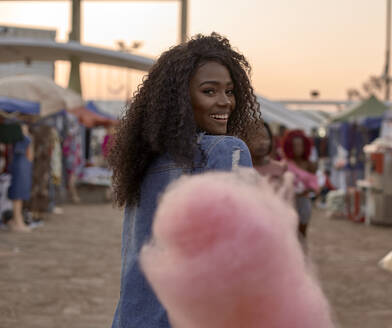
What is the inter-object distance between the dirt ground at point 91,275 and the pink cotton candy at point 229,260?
3831 mm

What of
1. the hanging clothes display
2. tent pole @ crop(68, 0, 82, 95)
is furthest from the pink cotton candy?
tent pole @ crop(68, 0, 82, 95)

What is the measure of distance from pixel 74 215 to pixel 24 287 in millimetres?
6846

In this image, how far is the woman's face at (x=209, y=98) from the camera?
1.70 metres

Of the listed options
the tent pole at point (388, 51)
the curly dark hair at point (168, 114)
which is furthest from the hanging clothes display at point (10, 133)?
the tent pole at point (388, 51)

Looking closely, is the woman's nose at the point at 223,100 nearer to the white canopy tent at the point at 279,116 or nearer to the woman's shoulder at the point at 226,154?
the woman's shoulder at the point at 226,154

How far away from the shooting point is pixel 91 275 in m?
6.62

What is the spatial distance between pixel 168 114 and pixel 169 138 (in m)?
0.08

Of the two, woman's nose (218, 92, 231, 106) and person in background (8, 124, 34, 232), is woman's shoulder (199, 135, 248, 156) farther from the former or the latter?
person in background (8, 124, 34, 232)

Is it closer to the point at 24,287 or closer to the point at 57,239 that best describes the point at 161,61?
the point at 24,287

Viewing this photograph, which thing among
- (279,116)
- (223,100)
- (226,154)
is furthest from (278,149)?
(226,154)

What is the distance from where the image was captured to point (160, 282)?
1149 mm

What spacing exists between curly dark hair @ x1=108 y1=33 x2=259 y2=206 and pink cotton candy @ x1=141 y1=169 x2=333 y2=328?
17.6 inches

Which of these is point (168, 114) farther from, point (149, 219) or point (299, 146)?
point (299, 146)

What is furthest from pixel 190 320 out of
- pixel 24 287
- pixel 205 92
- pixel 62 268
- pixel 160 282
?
pixel 62 268
